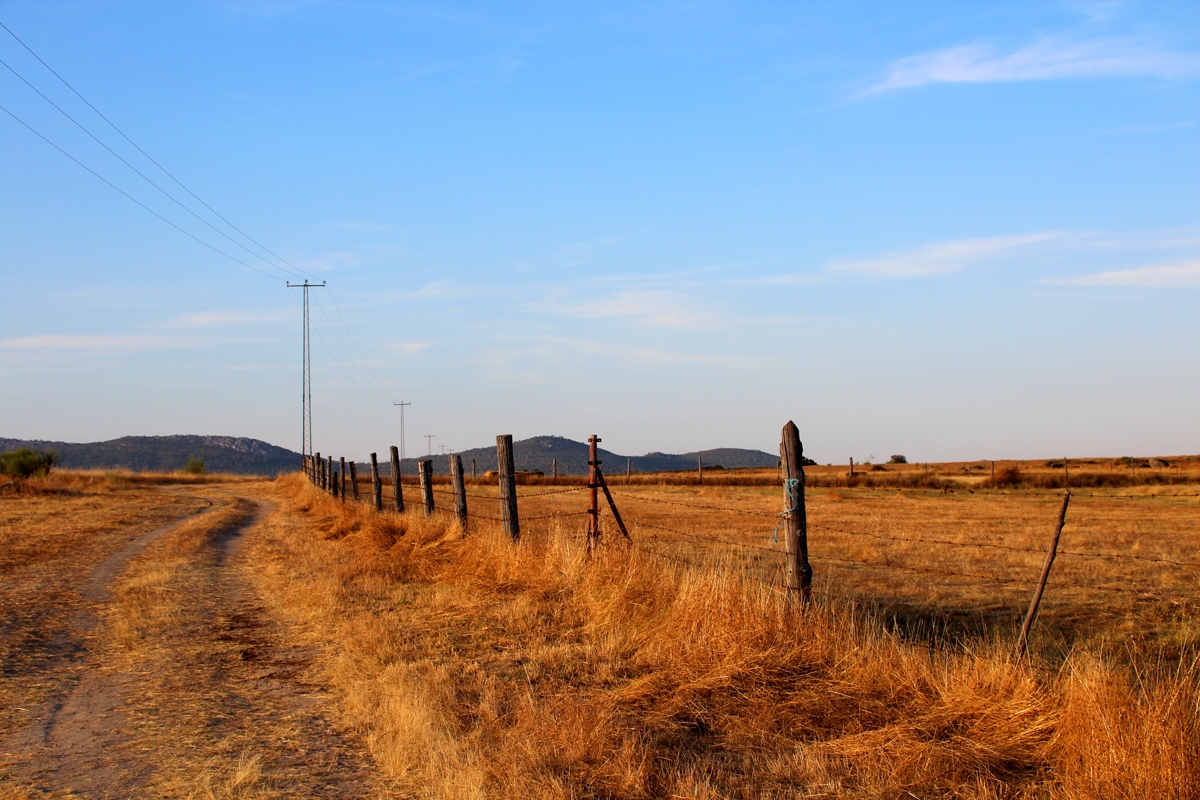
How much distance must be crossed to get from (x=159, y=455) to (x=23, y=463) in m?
129

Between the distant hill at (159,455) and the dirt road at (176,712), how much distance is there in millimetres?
135647

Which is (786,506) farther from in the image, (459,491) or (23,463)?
(23,463)

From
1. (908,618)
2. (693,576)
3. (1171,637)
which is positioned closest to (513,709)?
(693,576)

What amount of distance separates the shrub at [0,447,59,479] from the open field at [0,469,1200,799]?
32190 mm

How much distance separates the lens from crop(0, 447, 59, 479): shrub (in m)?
40.7

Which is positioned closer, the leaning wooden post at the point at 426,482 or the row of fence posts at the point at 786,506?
the row of fence posts at the point at 786,506

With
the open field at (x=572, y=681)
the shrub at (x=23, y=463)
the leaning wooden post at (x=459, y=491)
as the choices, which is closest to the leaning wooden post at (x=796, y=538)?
the open field at (x=572, y=681)

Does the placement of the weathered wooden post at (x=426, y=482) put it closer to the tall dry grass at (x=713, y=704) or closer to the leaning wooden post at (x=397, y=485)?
the leaning wooden post at (x=397, y=485)

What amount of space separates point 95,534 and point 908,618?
17.3m

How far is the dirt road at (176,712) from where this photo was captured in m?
4.96

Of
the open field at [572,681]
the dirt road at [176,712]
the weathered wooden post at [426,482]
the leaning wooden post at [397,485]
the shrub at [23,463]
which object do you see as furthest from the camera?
the shrub at [23,463]

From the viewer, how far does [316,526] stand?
20672mm

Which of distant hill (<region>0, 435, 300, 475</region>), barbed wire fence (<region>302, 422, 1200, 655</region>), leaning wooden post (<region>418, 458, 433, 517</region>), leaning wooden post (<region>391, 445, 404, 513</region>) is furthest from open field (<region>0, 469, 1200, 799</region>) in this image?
distant hill (<region>0, 435, 300, 475</region>)

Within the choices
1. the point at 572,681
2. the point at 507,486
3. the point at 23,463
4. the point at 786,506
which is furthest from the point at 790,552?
the point at 23,463
